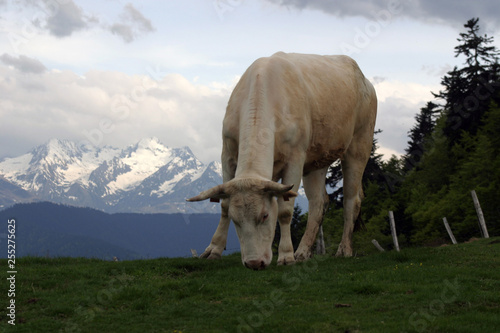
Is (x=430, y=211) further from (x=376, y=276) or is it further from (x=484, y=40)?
(x=376, y=276)

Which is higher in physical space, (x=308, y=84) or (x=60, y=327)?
(x=308, y=84)

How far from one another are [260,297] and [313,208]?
17.3 feet

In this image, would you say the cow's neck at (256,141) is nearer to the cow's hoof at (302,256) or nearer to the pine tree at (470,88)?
the cow's hoof at (302,256)

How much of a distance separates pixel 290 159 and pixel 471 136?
48.1m

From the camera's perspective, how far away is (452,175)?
5222 centimetres

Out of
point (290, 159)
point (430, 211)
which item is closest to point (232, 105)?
point (290, 159)

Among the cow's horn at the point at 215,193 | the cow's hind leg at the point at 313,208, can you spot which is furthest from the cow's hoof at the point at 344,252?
the cow's horn at the point at 215,193

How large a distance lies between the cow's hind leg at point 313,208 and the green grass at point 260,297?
934 millimetres

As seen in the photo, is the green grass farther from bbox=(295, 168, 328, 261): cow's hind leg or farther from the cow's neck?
the cow's neck

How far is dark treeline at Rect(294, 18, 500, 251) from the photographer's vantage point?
45875 millimetres

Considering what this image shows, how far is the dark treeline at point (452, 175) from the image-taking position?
45875 millimetres

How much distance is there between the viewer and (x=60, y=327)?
7949 millimetres

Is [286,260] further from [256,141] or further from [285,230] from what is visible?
[256,141]

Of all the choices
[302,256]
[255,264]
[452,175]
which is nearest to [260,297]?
[255,264]
